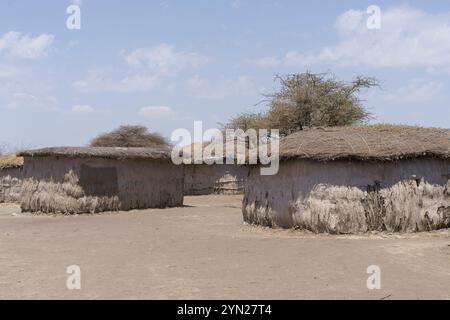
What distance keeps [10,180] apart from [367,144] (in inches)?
772

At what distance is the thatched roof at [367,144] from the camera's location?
12172mm

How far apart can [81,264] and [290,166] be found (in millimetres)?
5777

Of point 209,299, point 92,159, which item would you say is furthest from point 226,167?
point 209,299

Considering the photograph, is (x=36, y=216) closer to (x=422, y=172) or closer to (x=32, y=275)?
(x=32, y=275)

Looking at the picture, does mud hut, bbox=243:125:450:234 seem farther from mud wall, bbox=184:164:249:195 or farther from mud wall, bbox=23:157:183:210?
mud wall, bbox=184:164:249:195

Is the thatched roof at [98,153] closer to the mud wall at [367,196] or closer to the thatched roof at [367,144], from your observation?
the thatched roof at [367,144]

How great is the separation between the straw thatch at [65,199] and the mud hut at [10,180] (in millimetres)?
8011

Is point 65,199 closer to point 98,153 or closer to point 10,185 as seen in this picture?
point 98,153

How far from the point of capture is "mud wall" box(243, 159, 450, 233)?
1213cm

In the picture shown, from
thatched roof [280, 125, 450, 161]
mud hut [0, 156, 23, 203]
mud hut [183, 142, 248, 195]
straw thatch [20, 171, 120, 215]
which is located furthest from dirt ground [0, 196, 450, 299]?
mud hut [183, 142, 248, 195]

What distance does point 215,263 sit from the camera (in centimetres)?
897

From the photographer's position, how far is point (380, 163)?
12.3m

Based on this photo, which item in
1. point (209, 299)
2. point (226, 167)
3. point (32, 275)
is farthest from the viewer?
point (226, 167)

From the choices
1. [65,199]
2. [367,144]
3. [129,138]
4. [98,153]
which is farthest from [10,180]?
[367,144]
